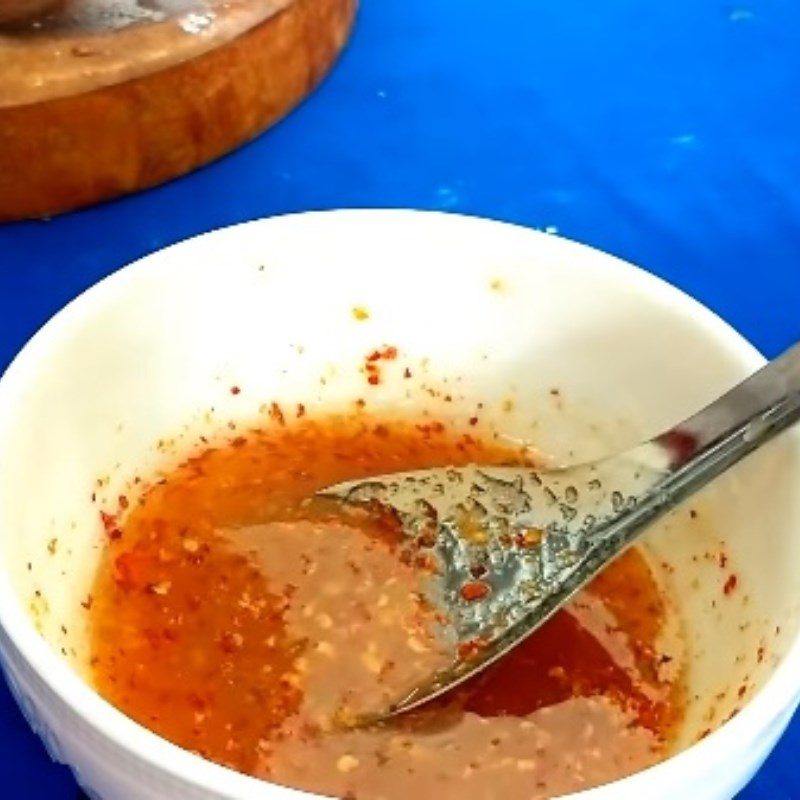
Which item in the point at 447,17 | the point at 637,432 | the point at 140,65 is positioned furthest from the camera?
the point at 447,17

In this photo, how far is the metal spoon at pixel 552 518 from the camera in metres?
0.67

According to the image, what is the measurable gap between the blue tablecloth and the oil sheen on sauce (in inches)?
8.8

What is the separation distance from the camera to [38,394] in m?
0.68

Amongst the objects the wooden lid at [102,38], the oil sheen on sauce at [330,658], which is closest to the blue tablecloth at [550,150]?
the wooden lid at [102,38]

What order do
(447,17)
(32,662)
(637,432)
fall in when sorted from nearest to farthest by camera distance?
(32,662) → (637,432) → (447,17)

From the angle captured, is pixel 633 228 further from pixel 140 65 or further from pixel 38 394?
pixel 38 394

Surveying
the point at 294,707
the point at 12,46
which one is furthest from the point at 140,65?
the point at 294,707

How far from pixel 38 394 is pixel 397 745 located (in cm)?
22

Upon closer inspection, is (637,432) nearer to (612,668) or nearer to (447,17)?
(612,668)

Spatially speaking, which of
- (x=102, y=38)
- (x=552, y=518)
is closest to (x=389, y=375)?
(x=552, y=518)

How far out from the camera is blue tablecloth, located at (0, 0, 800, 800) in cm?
99

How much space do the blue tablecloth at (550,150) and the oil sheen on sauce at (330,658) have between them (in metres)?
0.22

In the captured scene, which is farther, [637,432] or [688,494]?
[637,432]

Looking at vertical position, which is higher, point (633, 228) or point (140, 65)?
point (140, 65)
